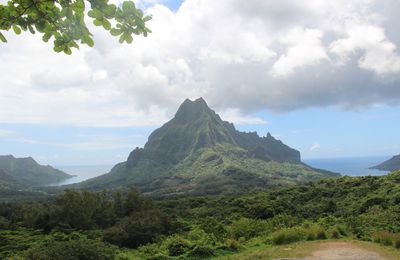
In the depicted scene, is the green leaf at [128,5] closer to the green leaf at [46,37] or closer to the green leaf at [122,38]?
the green leaf at [122,38]

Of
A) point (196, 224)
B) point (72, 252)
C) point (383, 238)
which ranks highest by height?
point (383, 238)

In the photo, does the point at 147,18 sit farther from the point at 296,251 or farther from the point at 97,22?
the point at 296,251

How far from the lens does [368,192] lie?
48.1 m

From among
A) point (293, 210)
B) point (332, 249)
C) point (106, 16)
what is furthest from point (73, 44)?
point (293, 210)

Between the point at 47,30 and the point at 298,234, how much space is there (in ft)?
60.2

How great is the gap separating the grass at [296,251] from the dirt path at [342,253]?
275 millimetres

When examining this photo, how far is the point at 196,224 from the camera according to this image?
36.1m

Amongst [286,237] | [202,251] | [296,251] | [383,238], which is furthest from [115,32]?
[286,237]

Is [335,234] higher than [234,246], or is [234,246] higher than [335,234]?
[335,234]

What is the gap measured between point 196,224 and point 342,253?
21.3 meters

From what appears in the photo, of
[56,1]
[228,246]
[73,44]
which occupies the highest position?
[56,1]

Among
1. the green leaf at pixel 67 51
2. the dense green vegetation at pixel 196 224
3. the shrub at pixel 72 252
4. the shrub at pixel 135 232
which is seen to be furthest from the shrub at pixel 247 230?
the green leaf at pixel 67 51

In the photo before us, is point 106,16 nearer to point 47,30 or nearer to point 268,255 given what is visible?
point 47,30

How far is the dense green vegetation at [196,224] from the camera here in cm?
1956
